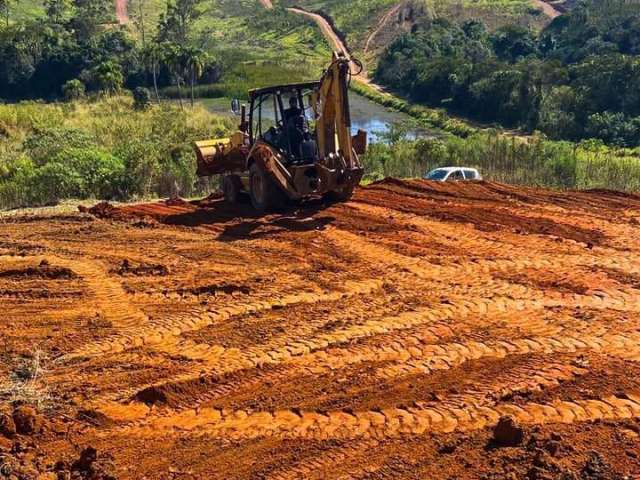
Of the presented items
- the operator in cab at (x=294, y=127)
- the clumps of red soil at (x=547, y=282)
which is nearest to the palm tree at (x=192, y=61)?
the operator in cab at (x=294, y=127)

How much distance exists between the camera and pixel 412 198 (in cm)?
1327

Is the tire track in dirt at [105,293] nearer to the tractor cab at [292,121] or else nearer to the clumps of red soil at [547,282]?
the tractor cab at [292,121]

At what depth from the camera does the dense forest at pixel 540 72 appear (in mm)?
41594

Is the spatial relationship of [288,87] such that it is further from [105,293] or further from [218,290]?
[105,293]

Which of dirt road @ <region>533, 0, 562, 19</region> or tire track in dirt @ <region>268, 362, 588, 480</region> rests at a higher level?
dirt road @ <region>533, 0, 562, 19</region>

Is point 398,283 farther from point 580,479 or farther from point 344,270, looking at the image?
point 580,479

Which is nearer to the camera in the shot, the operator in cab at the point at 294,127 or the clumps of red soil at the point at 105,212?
the operator in cab at the point at 294,127

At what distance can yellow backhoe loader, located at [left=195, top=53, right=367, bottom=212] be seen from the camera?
38.1 feet

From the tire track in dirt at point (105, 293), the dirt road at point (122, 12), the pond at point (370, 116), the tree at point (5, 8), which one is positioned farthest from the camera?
the dirt road at point (122, 12)

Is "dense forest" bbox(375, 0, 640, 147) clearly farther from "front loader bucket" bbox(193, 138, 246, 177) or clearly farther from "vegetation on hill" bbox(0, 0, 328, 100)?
"front loader bucket" bbox(193, 138, 246, 177)

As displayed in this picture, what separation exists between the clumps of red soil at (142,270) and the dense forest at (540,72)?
33.7m

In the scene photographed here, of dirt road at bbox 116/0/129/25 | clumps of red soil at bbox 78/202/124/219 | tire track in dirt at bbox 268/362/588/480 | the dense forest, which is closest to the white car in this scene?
clumps of red soil at bbox 78/202/124/219

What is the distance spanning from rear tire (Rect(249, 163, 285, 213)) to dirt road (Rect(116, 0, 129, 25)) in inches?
3472

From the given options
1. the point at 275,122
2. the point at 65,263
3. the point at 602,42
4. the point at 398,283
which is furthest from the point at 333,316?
the point at 602,42
